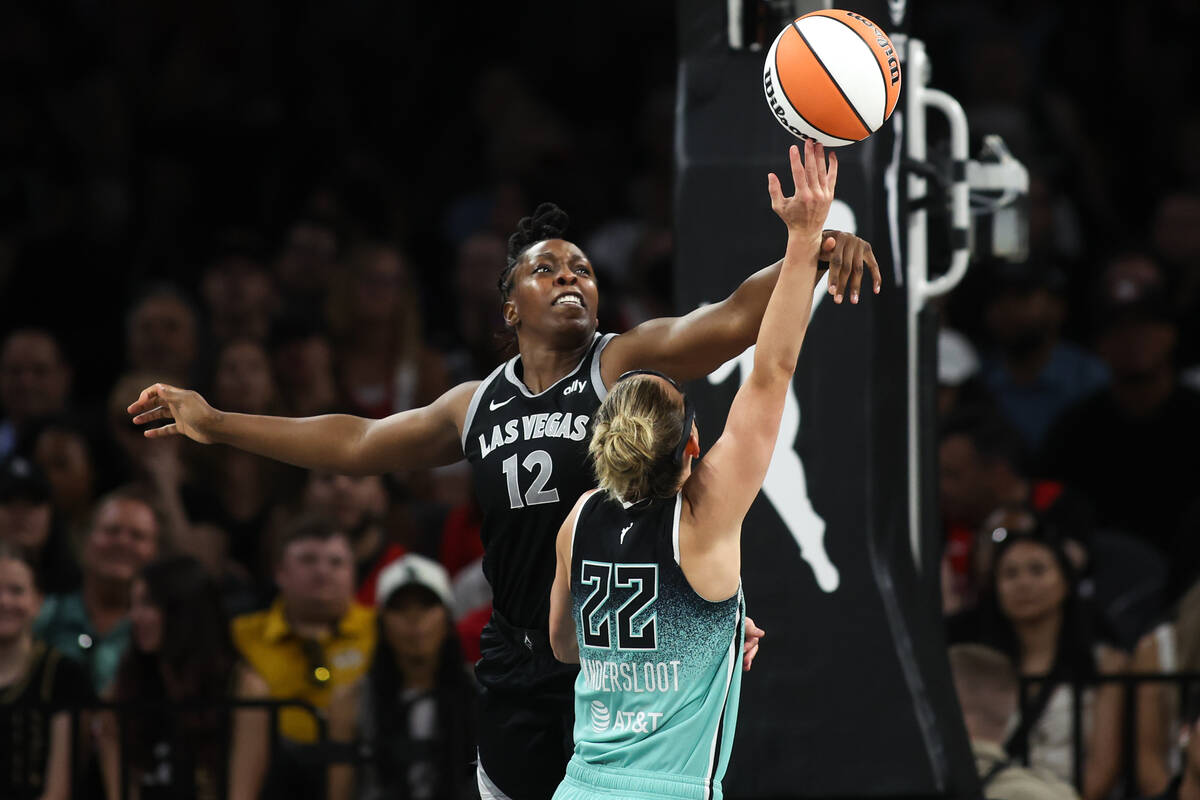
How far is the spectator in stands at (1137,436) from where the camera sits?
9047mm

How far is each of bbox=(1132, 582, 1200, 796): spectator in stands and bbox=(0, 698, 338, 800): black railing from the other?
3.18 metres

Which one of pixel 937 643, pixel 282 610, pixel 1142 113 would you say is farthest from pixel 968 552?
pixel 1142 113

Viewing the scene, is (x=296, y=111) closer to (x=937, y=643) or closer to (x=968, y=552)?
(x=968, y=552)

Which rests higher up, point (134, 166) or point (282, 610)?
point (134, 166)

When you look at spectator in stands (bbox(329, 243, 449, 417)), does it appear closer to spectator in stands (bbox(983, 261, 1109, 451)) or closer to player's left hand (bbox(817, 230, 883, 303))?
spectator in stands (bbox(983, 261, 1109, 451))

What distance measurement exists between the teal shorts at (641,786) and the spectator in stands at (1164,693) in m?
3.41

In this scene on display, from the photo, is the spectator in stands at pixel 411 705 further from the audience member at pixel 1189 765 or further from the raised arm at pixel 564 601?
the audience member at pixel 1189 765

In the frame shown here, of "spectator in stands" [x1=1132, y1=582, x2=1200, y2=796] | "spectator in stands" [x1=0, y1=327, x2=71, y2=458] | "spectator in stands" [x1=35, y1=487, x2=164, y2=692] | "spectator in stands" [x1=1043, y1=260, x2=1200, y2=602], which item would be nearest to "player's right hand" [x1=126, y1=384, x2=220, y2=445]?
"spectator in stands" [x1=35, y1=487, x2=164, y2=692]

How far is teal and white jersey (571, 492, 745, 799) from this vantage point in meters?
4.51

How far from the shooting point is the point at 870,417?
626 centimetres

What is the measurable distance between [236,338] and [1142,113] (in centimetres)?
611

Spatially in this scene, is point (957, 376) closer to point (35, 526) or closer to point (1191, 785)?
point (1191, 785)

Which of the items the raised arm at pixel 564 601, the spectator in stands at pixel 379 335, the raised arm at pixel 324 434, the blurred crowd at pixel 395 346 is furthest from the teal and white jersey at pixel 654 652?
the spectator in stands at pixel 379 335

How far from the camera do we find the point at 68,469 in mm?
9023
